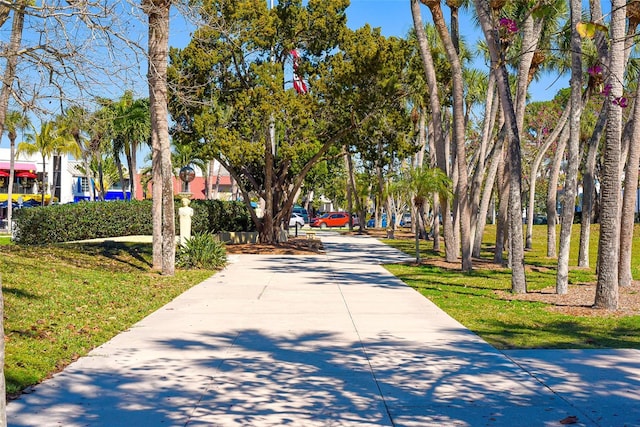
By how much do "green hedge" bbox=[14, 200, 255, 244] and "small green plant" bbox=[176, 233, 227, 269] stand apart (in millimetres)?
8585

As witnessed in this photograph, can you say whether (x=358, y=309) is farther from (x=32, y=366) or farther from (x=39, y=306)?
(x=32, y=366)

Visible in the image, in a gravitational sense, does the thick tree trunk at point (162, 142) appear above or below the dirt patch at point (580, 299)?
above

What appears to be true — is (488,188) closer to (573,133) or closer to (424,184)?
(424,184)

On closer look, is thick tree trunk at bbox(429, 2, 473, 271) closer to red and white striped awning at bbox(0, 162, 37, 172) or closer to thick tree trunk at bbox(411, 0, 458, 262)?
thick tree trunk at bbox(411, 0, 458, 262)

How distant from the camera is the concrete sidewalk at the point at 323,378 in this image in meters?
6.73

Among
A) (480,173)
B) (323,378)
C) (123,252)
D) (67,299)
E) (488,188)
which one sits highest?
(480,173)

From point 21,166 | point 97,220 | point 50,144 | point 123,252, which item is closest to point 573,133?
point 123,252

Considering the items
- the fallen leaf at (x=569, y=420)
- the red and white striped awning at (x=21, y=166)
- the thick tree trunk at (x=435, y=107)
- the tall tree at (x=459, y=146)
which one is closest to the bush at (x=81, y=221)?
the thick tree trunk at (x=435, y=107)

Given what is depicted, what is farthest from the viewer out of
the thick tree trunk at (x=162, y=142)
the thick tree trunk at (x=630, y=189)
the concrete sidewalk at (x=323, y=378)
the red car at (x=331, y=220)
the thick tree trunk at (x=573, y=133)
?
the red car at (x=331, y=220)

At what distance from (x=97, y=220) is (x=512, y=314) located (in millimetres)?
21648

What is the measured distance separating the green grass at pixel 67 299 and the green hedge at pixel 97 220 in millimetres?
6080

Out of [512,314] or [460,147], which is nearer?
[512,314]

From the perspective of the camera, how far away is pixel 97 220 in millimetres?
31172

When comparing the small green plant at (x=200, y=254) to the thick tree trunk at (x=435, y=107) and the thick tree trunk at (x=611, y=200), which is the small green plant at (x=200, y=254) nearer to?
the thick tree trunk at (x=435, y=107)
